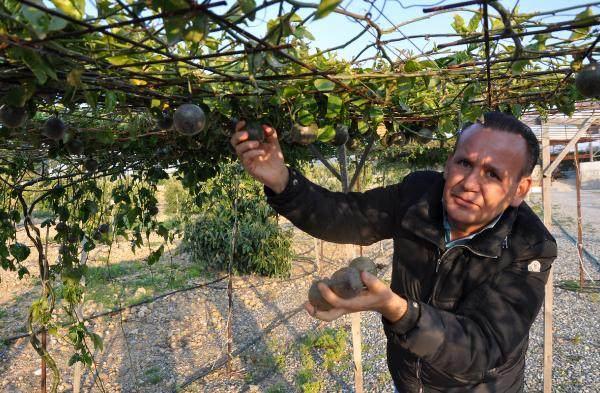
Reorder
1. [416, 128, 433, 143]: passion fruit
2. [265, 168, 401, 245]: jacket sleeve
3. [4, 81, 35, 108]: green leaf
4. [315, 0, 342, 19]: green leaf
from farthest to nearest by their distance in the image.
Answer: [416, 128, 433, 143]: passion fruit → [265, 168, 401, 245]: jacket sleeve → [4, 81, 35, 108]: green leaf → [315, 0, 342, 19]: green leaf

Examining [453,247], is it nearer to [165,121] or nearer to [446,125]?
[446,125]

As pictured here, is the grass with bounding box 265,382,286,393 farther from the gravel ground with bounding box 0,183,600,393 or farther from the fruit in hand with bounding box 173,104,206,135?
the fruit in hand with bounding box 173,104,206,135

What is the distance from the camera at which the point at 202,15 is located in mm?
847

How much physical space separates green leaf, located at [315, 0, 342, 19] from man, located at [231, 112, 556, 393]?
0.69 metres

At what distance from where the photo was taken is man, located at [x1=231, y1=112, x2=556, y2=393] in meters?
1.30

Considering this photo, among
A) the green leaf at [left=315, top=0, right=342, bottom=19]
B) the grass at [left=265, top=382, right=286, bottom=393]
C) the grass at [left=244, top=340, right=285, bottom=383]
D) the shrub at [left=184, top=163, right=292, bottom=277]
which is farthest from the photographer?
the shrub at [left=184, top=163, right=292, bottom=277]

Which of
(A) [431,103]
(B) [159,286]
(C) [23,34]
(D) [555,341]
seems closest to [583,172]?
(D) [555,341]

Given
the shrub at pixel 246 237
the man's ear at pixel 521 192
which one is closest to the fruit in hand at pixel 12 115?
the man's ear at pixel 521 192

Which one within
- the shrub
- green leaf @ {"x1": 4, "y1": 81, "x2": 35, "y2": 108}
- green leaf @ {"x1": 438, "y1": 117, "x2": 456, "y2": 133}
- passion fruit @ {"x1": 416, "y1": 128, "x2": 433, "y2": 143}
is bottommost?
the shrub

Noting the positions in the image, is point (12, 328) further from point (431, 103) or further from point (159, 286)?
point (431, 103)

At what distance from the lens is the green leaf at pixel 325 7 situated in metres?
0.80

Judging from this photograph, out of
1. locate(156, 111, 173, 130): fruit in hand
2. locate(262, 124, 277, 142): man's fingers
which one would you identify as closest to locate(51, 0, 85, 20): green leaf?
locate(156, 111, 173, 130): fruit in hand

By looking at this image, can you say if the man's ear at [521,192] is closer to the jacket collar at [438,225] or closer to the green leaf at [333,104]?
the jacket collar at [438,225]

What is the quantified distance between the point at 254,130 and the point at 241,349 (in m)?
4.45
